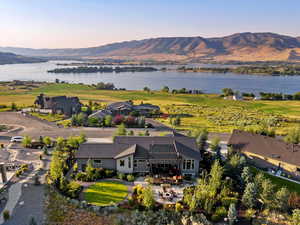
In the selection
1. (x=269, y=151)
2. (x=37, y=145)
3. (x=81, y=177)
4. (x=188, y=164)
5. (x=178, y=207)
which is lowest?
(x=178, y=207)

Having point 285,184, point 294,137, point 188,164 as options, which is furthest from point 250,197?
point 294,137

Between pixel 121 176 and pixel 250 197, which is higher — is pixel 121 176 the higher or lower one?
the lower one

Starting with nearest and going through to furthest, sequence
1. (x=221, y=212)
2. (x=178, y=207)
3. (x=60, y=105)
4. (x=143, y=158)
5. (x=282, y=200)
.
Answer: (x=221, y=212)
(x=178, y=207)
(x=282, y=200)
(x=143, y=158)
(x=60, y=105)

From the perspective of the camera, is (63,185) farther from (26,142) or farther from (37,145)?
(26,142)

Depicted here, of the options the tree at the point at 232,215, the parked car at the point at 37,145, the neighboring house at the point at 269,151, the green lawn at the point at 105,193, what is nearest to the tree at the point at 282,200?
the tree at the point at 232,215

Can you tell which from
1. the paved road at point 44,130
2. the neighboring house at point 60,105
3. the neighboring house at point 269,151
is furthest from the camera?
the neighboring house at point 60,105

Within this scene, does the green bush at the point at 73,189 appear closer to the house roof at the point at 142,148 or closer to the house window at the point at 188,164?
the house roof at the point at 142,148

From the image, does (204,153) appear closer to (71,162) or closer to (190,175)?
(190,175)
